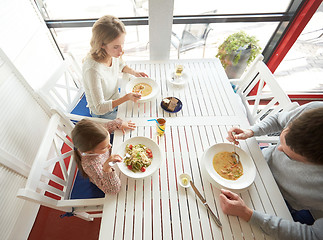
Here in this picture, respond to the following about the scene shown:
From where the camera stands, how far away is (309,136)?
2.66 feet

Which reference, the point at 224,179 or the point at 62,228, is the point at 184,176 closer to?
the point at 224,179

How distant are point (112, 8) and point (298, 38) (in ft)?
7.77

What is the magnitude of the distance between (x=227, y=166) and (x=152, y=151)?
0.48 m

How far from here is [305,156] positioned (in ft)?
2.75

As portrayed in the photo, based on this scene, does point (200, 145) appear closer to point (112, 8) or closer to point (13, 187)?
point (13, 187)

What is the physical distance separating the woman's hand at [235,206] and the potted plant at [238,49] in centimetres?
193

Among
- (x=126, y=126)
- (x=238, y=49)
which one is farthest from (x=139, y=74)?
(x=238, y=49)

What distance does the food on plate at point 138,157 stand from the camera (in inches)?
42.6

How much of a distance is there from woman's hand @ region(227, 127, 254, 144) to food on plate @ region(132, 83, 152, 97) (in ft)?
2.42

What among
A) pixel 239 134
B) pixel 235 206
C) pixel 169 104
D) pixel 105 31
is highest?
pixel 105 31

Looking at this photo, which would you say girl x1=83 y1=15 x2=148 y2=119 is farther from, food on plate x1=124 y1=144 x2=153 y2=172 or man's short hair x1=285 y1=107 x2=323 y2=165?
man's short hair x1=285 y1=107 x2=323 y2=165

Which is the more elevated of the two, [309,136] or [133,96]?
[133,96]

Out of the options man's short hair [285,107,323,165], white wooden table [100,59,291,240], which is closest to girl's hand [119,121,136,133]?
white wooden table [100,59,291,240]

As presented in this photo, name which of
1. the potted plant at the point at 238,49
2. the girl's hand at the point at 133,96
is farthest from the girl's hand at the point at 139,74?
the potted plant at the point at 238,49
